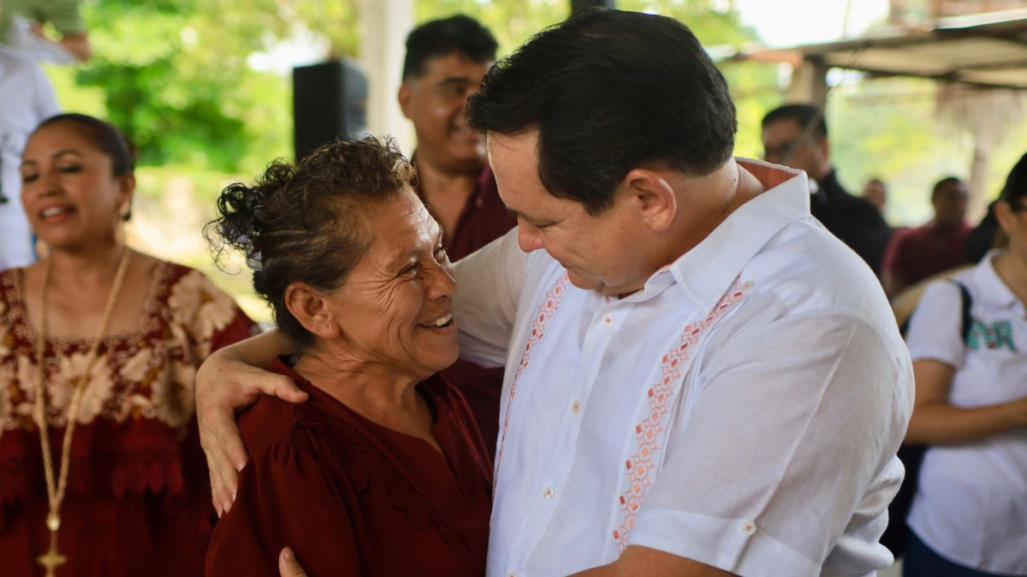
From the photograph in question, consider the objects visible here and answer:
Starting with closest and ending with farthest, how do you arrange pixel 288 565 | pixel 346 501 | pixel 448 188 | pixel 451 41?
pixel 288 565, pixel 346 501, pixel 448 188, pixel 451 41

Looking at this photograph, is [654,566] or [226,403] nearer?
[654,566]

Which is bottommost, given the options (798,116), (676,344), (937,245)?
(937,245)

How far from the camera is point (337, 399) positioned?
1680 millimetres

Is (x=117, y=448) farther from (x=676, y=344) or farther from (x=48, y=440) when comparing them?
(x=676, y=344)

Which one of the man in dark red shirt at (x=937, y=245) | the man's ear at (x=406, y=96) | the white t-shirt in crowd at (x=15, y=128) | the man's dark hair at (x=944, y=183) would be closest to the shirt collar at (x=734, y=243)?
the man's ear at (x=406, y=96)

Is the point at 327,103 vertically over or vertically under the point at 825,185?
over

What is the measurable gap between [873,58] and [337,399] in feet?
14.6

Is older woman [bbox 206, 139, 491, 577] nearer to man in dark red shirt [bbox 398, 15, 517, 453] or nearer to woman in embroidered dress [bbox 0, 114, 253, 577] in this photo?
woman in embroidered dress [bbox 0, 114, 253, 577]

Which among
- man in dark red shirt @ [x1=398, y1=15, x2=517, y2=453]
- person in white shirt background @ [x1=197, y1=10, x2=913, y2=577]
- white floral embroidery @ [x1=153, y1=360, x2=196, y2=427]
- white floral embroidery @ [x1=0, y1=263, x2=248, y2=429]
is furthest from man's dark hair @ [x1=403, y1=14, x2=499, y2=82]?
person in white shirt background @ [x1=197, y1=10, x2=913, y2=577]

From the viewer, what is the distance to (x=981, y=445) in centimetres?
262

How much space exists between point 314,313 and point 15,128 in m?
2.55

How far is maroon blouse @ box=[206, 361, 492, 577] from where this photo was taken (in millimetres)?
1472

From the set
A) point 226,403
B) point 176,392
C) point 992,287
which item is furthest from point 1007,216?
point 176,392

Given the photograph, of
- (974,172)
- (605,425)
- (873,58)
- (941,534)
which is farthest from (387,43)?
(605,425)
